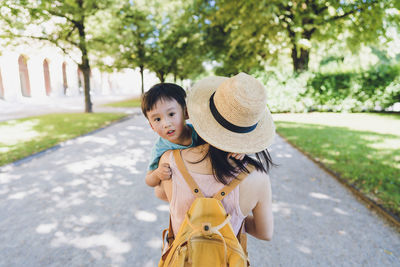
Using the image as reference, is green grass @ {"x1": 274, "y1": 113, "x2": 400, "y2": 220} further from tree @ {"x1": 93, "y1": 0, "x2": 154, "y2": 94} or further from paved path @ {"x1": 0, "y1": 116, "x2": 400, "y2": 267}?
tree @ {"x1": 93, "y1": 0, "x2": 154, "y2": 94}

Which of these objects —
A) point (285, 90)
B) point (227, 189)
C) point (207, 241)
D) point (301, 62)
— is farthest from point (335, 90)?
point (207, 241)

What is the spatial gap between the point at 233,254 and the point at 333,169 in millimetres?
5071

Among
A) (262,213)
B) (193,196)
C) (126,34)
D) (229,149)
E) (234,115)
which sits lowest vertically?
(262,213)

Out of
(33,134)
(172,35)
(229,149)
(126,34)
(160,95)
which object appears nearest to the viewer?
(229,149)

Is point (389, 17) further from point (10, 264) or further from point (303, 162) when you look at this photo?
point (10, 264)

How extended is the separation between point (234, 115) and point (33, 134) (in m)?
9.88

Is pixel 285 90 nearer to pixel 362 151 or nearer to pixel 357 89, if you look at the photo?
pixel 357 89

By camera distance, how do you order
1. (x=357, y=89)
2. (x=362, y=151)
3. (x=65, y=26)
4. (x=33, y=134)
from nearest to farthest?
(x=362, y=151) → (x=33, y=134) → (x=65, y=26) → (x=357, y=89)

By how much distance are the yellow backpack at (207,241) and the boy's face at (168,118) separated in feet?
1.99

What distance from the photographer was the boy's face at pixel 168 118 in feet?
5.39

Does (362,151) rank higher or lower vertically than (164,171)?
lower

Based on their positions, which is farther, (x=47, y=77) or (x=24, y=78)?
(x=47, y=77)

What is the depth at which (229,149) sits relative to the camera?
1189 mm

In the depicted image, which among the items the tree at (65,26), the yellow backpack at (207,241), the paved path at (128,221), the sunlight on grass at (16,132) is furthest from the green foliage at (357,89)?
the yellow backpack at (207,241)
